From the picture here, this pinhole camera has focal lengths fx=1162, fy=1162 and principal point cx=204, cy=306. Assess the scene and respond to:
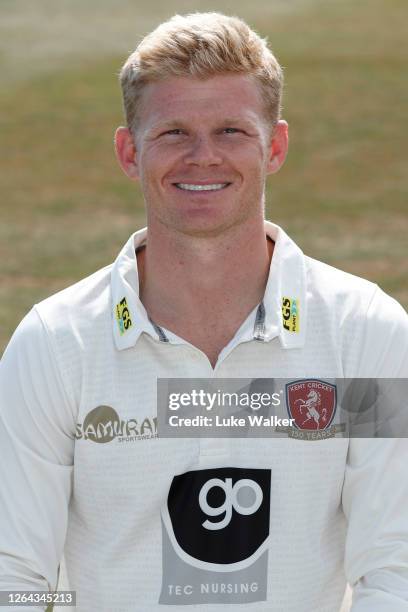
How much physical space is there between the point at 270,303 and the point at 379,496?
18.4 inches

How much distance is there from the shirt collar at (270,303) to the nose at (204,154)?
269mm

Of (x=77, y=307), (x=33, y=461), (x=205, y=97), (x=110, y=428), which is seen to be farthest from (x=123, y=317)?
(x=205, y=97)

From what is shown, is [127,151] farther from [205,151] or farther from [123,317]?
[123,317]

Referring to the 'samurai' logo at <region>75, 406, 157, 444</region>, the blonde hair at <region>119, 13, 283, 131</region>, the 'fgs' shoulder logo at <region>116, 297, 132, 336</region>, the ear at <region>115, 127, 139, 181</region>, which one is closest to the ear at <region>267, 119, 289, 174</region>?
the blonde hair at <region>119, 13, 283, 131</region>

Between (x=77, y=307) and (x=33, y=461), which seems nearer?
(x=33, y=461)

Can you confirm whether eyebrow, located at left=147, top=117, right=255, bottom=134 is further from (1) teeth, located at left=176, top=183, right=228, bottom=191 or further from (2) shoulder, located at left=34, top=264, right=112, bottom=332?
(2) shoulder, located at left=34, top=264, right=112, bottom=332

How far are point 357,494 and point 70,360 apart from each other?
654mm

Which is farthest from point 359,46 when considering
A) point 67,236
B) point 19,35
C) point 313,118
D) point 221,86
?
point 221,86

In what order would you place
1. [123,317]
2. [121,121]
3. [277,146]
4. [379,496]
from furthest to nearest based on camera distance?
1. [121,121]
2. [277,146]
3. [123,317]
4. [379,496]

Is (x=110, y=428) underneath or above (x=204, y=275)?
underneath

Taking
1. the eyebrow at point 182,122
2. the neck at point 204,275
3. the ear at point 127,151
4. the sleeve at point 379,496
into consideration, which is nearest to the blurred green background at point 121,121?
the ear at point 127,151

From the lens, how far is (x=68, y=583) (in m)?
2.54

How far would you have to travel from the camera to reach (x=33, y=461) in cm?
240

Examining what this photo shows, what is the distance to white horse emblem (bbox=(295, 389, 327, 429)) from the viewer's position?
2453mm
